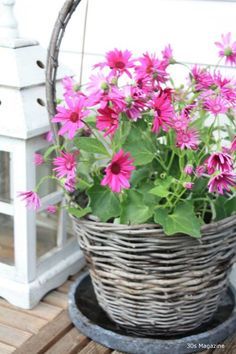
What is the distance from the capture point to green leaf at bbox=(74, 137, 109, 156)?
108 centimetres

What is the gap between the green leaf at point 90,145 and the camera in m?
1.08

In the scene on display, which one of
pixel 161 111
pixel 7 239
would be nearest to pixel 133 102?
pixel 161 111

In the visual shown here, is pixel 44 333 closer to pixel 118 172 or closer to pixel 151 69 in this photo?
pixel 118 172

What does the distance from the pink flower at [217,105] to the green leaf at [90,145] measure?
0.69 feet

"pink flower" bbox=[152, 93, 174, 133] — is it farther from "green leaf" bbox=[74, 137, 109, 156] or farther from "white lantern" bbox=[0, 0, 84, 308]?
"white lantern" bbox=[0, 0, 84, 308]

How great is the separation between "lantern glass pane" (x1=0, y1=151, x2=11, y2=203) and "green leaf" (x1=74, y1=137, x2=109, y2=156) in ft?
1.02

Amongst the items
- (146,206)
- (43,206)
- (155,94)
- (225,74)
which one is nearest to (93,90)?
(155,94)

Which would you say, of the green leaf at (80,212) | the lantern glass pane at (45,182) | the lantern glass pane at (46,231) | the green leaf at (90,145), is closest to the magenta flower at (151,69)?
the green leaf at (90,145)

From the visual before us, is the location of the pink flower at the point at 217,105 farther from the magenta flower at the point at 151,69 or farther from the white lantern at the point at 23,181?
the white lantern at the point at 23,181

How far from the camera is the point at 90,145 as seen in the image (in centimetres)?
108

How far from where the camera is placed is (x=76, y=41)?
65.7 inches

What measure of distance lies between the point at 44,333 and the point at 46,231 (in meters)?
0.28

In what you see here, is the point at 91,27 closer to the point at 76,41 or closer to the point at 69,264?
the point at 76,41

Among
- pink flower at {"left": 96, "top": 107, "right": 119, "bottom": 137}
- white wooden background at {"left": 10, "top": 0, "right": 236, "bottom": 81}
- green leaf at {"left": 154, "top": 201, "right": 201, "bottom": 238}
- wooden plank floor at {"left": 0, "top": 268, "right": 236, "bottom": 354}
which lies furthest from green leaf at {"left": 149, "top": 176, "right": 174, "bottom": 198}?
white wooden background at {"left": 10, "top": 0, "right": 236, "bottom": 81}
